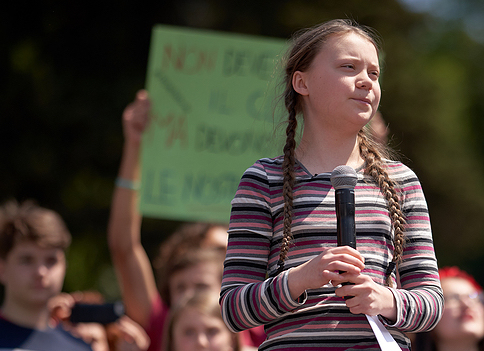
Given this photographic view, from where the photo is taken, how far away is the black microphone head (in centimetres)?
148

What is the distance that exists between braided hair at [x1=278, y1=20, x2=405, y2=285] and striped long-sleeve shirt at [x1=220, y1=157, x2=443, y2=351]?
0.8 inches

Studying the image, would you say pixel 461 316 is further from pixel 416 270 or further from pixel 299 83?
pixel 299 83

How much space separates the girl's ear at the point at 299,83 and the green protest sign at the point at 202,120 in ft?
7.81

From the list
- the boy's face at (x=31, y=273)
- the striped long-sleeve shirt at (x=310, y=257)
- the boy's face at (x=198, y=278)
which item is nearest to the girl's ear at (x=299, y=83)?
the striped long-sleeve shirt at (x=310, y=257)

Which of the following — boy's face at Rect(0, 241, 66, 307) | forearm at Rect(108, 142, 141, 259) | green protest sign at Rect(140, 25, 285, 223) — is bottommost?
boy's face at Rect(0, 241, 66, 307)

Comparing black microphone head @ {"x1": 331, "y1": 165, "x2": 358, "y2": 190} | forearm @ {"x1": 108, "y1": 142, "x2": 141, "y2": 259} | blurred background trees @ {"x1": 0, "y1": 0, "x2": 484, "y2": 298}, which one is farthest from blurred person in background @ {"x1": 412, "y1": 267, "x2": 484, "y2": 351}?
blurred background trees @ {"x1": 0, "y1": 0, "x2": 484, "y2": 298}

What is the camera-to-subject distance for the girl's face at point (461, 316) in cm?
344

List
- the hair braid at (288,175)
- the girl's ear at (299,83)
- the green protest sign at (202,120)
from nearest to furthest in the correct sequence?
the hair braid at (288,175) < the girl's ear at (299,83) < the green protest sign at (202,120)

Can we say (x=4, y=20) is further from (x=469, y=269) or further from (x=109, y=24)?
(x=469, y=269)

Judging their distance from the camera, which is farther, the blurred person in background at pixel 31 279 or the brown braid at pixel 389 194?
the blurred person in background at pixel 31 279

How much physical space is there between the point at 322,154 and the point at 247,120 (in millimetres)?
2645

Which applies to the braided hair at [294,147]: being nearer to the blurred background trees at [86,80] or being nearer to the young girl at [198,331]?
the young girl at [198,331]

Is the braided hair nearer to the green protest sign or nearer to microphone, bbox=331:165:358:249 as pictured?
microphone, bbox=331:165:358:249

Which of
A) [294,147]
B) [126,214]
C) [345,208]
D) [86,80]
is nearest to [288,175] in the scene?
[294,147]
